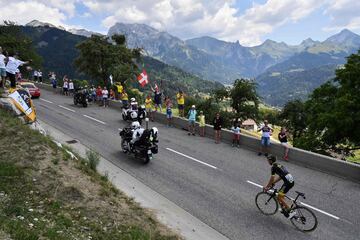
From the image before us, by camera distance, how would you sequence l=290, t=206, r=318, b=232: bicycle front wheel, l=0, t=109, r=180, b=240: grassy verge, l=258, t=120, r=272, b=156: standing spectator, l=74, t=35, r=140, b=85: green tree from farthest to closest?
l=74, t=35, r=140, b=85: green tree
l=258, t=120, r=272, b=156: standing spectator
l=290, t=206, r=318, b=232: bicycle front wheel
l=0, t=109, r=180, b=240: grassy verge

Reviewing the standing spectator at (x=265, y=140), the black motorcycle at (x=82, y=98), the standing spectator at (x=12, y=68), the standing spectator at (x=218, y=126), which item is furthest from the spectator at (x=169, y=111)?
the standing spectator at (x=12, y=68)

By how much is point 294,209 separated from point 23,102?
38.4ft

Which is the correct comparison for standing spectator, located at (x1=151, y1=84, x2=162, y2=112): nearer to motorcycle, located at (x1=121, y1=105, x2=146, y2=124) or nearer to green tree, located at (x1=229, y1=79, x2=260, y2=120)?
motorcycle, located at (x1=121, y1=105, x2=146, y2=124)

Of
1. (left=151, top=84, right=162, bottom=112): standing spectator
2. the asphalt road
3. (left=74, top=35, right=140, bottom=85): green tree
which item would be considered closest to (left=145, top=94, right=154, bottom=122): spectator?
(left=151, top=84, right=162, bottom=112): standing spectator

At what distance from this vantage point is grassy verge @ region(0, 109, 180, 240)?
710 cm

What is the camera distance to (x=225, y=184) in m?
13.1

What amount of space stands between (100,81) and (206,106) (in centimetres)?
1683

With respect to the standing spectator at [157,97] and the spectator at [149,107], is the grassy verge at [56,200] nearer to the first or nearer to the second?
the spectator at [149,107]

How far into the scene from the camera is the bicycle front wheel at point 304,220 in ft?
32.2

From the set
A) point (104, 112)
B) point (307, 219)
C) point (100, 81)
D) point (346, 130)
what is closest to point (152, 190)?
point (307, 219)

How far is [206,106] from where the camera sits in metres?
54.3

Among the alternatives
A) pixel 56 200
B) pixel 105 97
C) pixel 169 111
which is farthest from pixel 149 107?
pixel 56 200

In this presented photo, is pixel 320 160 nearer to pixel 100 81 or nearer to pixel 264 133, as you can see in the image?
pixel 264 133

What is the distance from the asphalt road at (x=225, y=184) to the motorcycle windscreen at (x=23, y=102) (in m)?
3.41
